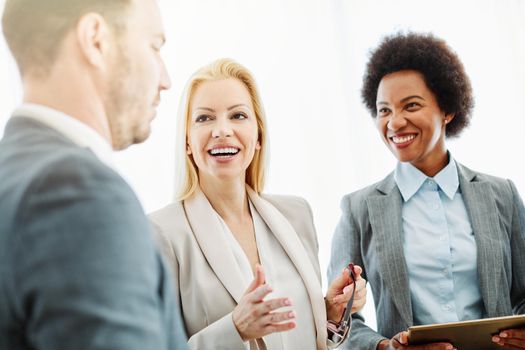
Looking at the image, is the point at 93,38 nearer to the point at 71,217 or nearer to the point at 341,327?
the point at 71,217

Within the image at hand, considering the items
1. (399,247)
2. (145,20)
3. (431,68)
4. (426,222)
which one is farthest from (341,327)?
(145,20)

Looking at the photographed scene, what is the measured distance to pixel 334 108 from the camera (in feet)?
11.1

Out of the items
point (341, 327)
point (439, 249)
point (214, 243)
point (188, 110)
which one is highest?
point (188, 110)

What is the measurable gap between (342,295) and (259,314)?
457mm

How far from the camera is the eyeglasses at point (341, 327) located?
1908mm

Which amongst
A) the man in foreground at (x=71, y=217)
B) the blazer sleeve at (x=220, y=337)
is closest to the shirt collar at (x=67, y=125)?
the man in foreground at (x=71, y=217)

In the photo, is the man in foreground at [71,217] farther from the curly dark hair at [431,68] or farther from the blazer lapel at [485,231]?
the curly dark hair at [431,68]

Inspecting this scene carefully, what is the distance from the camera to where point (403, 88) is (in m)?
2.42

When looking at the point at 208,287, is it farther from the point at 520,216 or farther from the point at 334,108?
the point at 334,108

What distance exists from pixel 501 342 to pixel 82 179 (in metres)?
1.64

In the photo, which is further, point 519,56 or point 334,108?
point 519,56

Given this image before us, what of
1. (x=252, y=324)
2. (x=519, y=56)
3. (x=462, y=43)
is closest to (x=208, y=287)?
(x=252, y=324)

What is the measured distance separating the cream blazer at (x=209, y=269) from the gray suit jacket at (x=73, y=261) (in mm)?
1015

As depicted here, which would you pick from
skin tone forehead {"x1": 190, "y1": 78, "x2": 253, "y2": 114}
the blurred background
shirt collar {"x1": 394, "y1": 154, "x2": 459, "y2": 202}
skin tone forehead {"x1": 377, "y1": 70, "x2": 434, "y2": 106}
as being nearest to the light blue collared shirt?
shirt collar {"x1": 394, "y1": 154, "x2": 459, "y2": 202}
